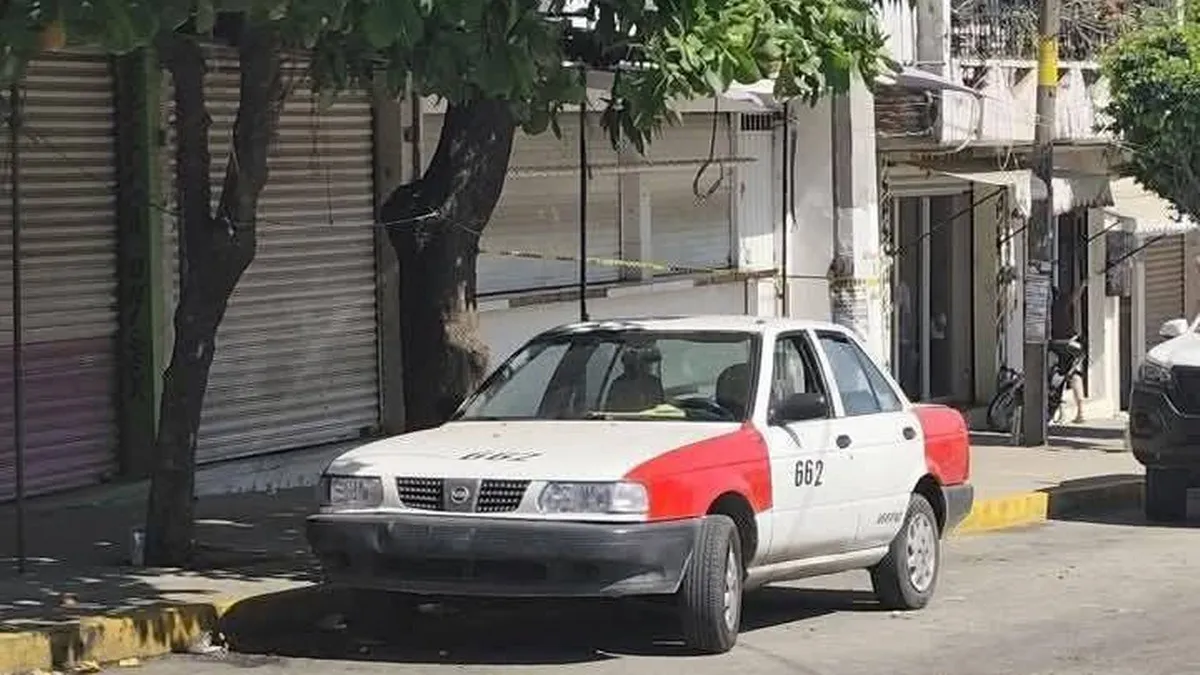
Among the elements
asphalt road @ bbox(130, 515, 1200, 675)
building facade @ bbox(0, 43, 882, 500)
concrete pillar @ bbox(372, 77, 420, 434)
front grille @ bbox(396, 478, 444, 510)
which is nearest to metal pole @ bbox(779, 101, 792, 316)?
building facade @ bbox(0, 43, 882, 500)

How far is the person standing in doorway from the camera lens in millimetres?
24906

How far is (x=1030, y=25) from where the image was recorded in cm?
2339

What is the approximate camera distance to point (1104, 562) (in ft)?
45.0

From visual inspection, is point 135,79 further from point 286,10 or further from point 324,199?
point 286,10

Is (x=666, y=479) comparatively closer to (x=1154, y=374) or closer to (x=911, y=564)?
(x=911, y=564)

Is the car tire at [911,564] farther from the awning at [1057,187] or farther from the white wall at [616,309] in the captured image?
the awning at [1057,187]

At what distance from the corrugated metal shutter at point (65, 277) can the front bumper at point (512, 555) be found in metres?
4.58

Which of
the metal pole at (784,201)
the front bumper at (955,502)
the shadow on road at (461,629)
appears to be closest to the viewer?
the shadow on road at (461,629)

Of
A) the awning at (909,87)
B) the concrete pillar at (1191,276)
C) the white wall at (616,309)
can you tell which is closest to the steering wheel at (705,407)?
the white wall at (616,309)

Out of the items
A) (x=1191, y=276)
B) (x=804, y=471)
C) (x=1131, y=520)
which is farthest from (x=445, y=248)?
(x=1191, y=276)

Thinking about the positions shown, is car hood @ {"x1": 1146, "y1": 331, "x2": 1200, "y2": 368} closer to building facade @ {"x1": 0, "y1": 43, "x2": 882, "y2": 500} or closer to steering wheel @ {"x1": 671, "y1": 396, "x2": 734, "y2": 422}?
building facade @ {"x1": 0, "y1": 43, "x2": 882, "y2": 500}

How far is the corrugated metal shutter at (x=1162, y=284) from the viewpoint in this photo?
29.9 meters

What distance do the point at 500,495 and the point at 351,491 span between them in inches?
29.2

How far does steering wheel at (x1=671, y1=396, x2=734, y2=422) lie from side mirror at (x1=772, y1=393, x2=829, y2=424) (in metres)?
0.25
